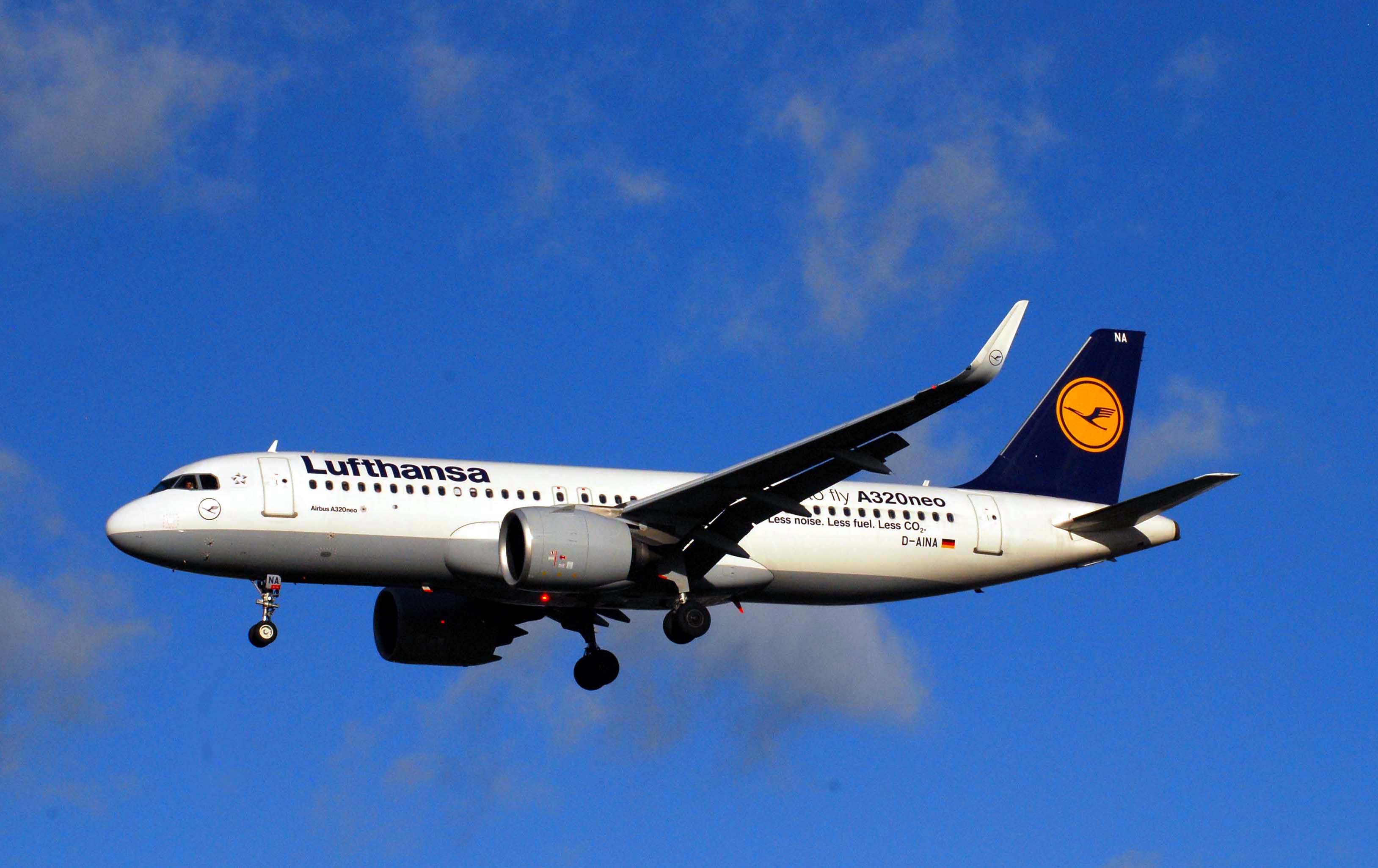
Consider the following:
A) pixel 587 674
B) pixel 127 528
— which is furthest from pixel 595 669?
pixel 127 528

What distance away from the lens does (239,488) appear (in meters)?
37.4

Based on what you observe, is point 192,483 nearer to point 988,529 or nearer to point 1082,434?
point 988,529

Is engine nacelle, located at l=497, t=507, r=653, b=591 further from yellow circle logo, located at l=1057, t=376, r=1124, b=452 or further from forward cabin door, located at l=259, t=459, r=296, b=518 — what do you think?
yellow circle logo, located at l=1057, t=376, r=1124, b=452

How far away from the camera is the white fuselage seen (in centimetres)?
3719

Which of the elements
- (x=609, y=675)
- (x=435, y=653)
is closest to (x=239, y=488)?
(x=435, y=653)

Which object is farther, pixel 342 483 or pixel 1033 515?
pixel 1033 515

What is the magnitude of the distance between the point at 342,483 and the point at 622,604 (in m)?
6.93

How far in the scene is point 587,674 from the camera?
43750mm

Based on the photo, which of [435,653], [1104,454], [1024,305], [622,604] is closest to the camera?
[1024,305]

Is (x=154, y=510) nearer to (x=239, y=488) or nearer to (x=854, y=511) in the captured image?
(x=239, y=488)

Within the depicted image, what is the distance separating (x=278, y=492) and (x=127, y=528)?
122 inches

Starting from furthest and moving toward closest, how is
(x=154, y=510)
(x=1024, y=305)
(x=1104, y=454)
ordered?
(x=1104, y=454) → (x=154, y=510) → (x=1024, y=305)

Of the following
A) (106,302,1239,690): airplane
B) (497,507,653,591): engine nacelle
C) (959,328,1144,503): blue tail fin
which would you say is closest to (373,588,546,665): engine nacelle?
(106,302,1239,690): airplane

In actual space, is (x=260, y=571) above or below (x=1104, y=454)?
below
